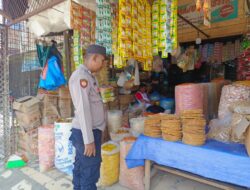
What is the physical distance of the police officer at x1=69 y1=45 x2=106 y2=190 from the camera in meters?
1.94

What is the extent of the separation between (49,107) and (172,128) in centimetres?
294

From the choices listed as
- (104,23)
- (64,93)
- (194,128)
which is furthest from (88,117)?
(64,93)

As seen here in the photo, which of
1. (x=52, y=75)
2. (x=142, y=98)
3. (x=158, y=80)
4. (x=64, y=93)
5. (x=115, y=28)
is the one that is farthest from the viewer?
(x=158, y=80)

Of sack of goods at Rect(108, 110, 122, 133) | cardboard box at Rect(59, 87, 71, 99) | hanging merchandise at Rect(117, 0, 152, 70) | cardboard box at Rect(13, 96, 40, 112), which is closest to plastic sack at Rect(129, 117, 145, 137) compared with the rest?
sack of goods at Rect(108, 110, 122, 133)

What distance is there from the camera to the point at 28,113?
13.2ft

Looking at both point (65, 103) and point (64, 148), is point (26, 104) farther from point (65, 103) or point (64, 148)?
point (64, 148)

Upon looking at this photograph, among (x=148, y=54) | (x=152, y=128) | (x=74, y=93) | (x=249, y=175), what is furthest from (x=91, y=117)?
(x=249, y=175)

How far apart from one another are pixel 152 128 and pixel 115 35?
1383mm

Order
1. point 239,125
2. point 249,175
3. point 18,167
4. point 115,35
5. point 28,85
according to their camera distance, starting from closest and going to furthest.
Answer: point 249,175 < point 239,125 < point 115,35 < point 18,167 < point 28,85

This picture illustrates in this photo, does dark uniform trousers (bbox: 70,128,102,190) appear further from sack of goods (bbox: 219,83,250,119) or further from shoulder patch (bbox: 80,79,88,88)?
sack of goods (bbox: 219,83,250,119)

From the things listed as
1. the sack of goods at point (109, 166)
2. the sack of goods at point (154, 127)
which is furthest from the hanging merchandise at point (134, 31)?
the sack of goods at point (109, 166)

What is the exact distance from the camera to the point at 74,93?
1.97m

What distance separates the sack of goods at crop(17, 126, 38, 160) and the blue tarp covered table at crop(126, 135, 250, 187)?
89.0 inches

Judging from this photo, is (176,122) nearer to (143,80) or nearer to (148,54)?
(148,54)
